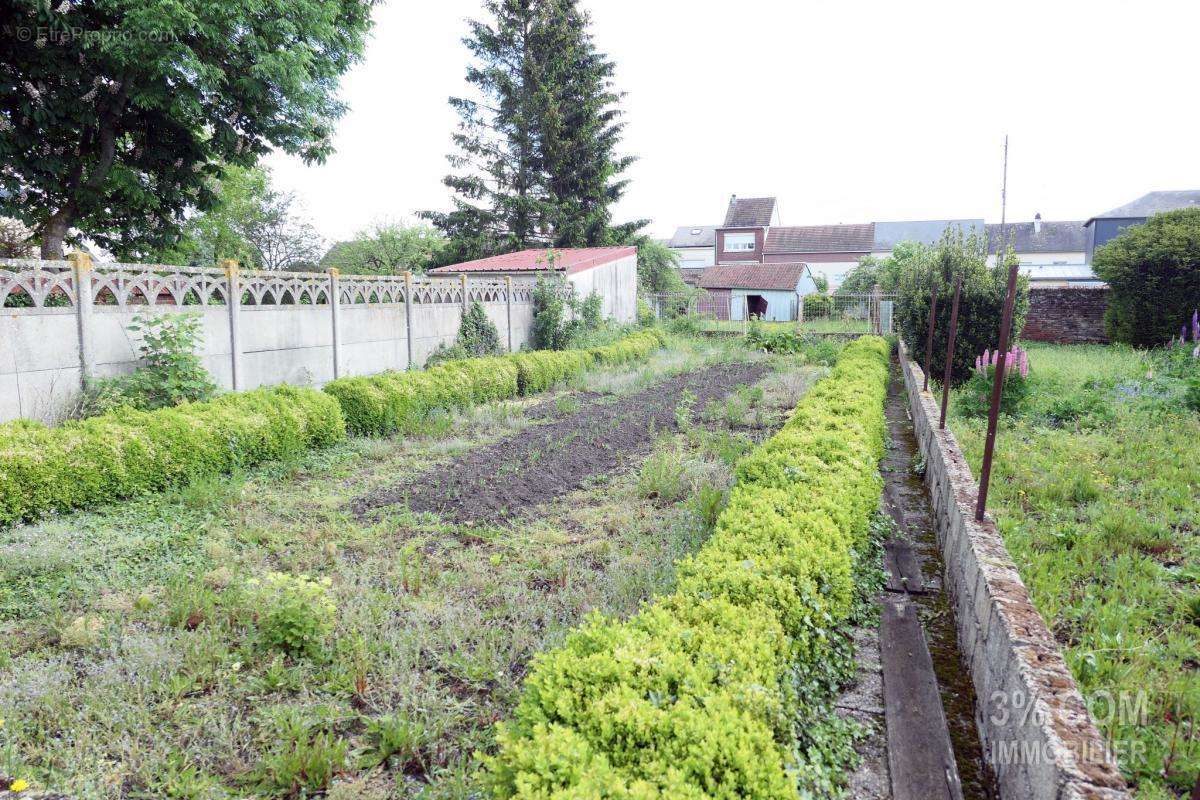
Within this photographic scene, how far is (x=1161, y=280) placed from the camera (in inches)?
586

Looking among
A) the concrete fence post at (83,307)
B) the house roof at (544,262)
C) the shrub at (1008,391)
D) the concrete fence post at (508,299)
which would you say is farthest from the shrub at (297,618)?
the house roof at (544,262)

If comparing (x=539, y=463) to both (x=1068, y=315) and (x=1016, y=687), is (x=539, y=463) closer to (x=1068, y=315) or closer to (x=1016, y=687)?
(x=1016, y=687)

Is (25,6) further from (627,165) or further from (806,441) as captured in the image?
(627,165)

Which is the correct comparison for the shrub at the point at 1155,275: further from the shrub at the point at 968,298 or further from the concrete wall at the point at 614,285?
the concrete wall at the point at 614,285

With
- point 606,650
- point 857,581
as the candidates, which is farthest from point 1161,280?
point 606,650

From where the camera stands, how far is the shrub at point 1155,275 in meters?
14.5

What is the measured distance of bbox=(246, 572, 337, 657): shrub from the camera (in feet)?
11.0

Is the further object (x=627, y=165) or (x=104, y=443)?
(x=627, y=165)

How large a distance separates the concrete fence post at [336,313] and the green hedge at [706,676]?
7.87 metres

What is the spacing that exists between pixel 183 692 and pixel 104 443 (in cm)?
339

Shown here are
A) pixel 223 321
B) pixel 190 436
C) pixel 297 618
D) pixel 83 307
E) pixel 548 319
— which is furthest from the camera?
pixel 548 319
